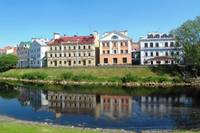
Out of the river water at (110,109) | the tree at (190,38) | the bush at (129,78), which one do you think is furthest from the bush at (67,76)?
the tree at (190,38)

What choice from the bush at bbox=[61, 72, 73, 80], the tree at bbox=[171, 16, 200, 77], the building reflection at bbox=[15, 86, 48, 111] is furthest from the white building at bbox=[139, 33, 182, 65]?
the building reflection at bbox=[15, 86, 48, 111]

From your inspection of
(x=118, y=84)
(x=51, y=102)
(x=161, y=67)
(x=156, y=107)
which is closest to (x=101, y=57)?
(x=161, y=67)

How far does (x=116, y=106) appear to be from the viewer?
57531 millimetres

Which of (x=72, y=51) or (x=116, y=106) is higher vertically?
(x=72, y=51)

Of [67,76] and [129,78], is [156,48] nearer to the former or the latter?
[129,78]

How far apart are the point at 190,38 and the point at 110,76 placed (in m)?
24.2

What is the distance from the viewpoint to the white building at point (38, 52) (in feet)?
484

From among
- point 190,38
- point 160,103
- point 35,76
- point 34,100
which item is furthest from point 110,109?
point 35,76

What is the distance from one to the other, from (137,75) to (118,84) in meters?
9.67

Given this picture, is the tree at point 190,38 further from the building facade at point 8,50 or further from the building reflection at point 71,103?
the building facade at point 8,50

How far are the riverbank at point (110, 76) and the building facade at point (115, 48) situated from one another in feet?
61.3

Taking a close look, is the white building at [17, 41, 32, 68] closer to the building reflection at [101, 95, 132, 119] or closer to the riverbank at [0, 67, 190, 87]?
the riverbank at [0, 67, 190, 87]

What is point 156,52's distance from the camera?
12900cm

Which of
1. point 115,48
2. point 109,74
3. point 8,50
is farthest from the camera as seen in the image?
point 8,50
